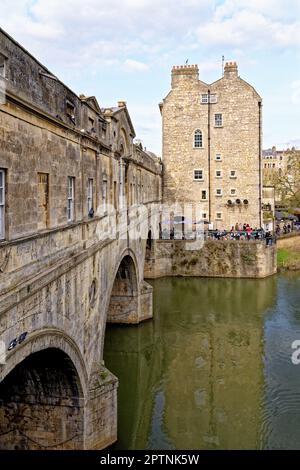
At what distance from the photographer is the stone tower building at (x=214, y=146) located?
3659 centimetres

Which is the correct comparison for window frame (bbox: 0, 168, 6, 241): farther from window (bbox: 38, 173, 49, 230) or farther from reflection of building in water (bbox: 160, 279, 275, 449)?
reflection of building in water (bbox: 160, 279, 275, 449)

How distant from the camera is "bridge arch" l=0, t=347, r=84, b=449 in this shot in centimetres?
1093

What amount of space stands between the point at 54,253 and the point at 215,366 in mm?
11496

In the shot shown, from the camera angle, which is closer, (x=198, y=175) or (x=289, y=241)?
(x=198, y=175)

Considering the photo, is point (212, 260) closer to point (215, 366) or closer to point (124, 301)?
point (124, 301)

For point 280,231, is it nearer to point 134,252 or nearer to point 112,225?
point 134,252

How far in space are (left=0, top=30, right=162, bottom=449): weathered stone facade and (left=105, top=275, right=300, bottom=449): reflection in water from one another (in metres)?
2.53

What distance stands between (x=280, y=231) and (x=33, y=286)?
34913 mm

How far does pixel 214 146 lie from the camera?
37.2 metres

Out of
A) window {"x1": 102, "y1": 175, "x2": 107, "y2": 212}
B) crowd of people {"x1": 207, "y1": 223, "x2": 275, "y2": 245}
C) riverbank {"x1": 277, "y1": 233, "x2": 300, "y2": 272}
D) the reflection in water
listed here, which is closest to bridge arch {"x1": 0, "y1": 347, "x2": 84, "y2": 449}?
the reflection in water

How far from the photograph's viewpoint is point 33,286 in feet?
23.9

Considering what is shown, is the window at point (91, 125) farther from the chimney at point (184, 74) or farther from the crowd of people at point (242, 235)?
the chimney at point (184, 74)

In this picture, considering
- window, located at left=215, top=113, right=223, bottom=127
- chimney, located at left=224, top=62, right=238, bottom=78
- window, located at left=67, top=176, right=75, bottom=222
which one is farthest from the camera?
window, located at left=215, top=113, right=223, bottom=127

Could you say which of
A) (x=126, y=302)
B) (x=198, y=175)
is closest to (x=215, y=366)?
(x=126, y=302)
